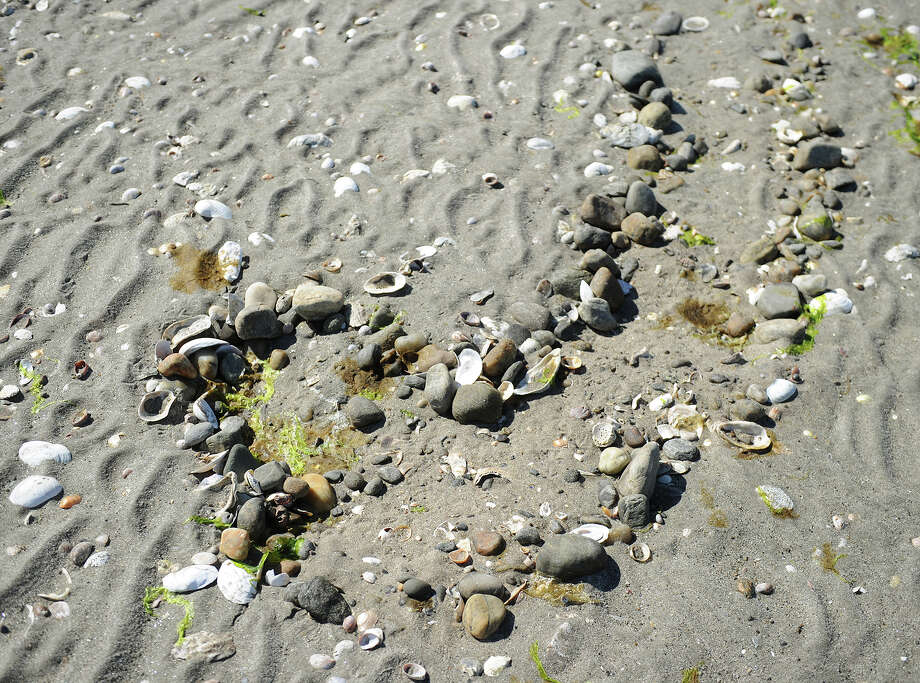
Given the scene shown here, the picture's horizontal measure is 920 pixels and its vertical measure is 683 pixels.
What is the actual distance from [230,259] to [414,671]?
2477 millimetres

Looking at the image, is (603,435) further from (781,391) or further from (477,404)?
(781,391)

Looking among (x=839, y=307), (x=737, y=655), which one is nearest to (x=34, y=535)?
(x=737, y=655)

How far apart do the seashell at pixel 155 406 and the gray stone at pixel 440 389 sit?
1216 millimetres

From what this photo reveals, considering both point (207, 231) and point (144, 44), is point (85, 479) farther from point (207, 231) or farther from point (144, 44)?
point (144, 44)

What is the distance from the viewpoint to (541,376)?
10.8ft

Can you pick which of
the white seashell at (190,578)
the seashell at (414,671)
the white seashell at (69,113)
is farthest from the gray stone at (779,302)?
the white seashell at (69,113)

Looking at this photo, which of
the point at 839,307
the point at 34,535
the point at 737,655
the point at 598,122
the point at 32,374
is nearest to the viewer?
the point at 737,655

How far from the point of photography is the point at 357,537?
277cm

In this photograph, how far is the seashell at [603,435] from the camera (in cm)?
299

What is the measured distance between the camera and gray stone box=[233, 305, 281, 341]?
343 centimetres

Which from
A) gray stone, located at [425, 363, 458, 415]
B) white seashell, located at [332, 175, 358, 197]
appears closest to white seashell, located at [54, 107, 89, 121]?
white seashell, located at [332, 175, 358, 197]

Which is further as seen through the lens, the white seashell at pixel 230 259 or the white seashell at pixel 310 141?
the white seashell at pixel 310 141

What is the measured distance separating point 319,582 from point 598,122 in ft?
11.8

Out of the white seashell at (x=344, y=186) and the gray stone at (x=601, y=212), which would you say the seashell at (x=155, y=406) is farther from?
the gray stone at (x=601, y=212)
